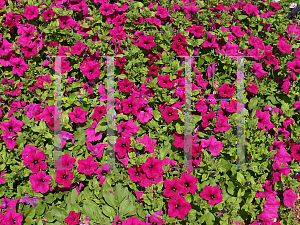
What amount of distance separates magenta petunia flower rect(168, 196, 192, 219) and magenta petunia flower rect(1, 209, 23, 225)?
57.8 inches

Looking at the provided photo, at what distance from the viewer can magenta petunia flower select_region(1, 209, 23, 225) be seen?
2389 millimetres

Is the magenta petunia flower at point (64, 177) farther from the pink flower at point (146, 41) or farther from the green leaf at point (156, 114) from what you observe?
the pink flower at point (146, 41)

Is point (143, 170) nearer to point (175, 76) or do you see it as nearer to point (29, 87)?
point (175, 76)

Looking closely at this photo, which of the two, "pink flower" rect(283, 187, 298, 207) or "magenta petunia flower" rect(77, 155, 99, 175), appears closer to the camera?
"magenta petunia flower" rect(77, 155, 99, 175)

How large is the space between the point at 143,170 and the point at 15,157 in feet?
4.66

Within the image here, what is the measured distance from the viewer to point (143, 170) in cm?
248

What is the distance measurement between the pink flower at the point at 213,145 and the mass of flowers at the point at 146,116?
11 millimetres

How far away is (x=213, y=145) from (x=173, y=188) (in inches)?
25.1

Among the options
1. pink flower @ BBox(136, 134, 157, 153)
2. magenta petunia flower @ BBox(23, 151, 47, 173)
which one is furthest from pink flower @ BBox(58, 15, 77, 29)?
pink flower @ BBox(136, 134, 157, 153)

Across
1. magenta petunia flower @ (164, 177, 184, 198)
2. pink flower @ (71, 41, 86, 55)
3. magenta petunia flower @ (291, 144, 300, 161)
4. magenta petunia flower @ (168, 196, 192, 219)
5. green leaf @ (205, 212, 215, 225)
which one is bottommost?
green leaf @ (205, 212, 215, 225)

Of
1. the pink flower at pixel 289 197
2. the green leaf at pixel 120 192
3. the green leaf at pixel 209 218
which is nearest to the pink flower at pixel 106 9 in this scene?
the green leaf at pixel 120 192

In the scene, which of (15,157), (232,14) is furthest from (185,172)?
(232,14)

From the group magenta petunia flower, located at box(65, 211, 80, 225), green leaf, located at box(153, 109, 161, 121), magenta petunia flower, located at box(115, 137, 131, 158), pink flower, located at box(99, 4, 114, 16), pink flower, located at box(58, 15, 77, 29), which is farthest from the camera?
pink flower, located at box(99, 4, 114, 16)

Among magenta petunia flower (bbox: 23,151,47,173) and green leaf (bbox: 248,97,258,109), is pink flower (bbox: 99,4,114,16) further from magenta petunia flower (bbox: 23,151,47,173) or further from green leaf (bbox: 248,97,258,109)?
green leaf (bbox: 248,97,258,109)
